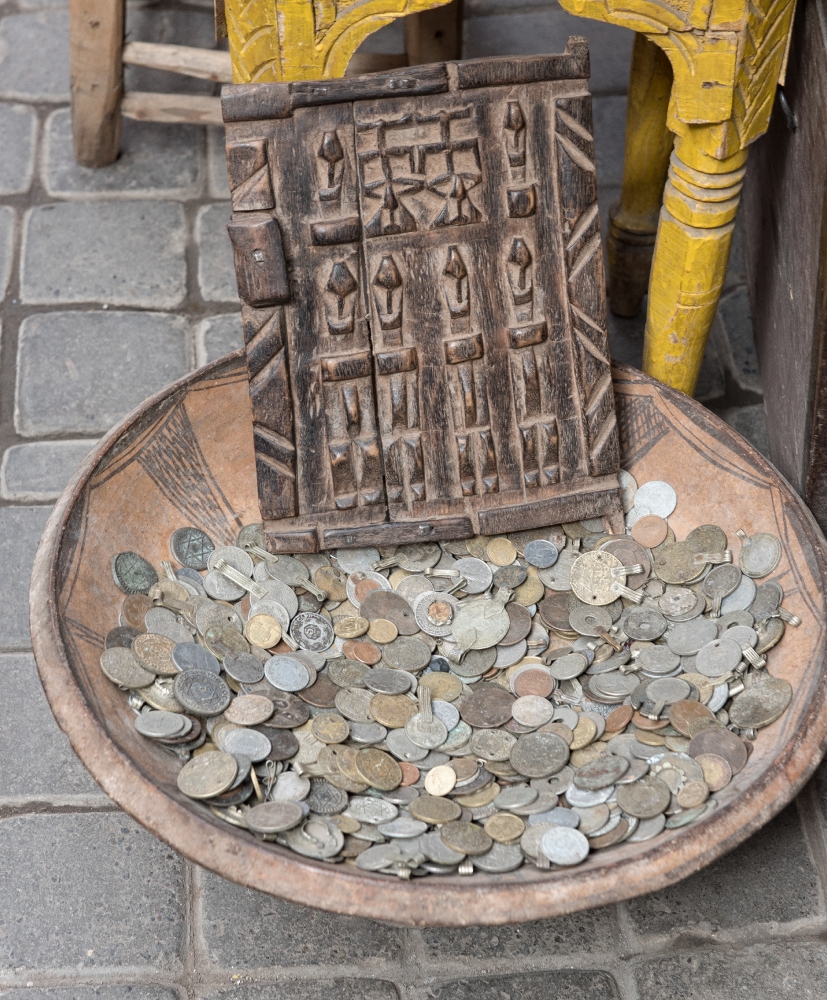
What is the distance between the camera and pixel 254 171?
1.57 metres

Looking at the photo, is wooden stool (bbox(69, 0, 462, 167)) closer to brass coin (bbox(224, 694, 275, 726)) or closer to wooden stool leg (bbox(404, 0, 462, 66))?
wooden stool leg (bbox(404, 0, 462, 66))

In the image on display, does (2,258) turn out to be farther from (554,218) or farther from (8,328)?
(554,218)

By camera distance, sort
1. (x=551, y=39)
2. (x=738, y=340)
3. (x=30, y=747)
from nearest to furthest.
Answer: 1. (x=30, y=747)
2. (x=738, y=340)
3. (x=551, y=39)

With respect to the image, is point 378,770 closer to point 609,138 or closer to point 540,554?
point 540,554

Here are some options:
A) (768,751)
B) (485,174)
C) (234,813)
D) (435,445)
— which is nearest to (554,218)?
(485,174)

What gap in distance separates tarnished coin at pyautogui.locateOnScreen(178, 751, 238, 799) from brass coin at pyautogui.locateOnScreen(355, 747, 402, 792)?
0.57 ft

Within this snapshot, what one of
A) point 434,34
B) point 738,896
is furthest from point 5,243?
point 738,896

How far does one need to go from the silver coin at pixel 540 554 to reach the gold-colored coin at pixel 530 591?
19 mm

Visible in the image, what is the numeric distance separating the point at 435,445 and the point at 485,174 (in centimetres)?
42

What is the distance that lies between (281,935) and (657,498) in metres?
0.91

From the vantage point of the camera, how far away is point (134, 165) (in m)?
2.90

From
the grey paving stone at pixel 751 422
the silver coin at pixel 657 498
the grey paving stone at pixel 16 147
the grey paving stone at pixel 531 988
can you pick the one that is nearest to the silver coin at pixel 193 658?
the grey paving stone at pixel 531 988

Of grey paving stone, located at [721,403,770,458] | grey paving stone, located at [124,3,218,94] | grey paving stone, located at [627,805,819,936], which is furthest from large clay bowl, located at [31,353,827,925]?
grey paving stone, located at [124,3,218,94]

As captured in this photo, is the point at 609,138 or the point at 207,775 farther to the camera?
the point at 609,138
